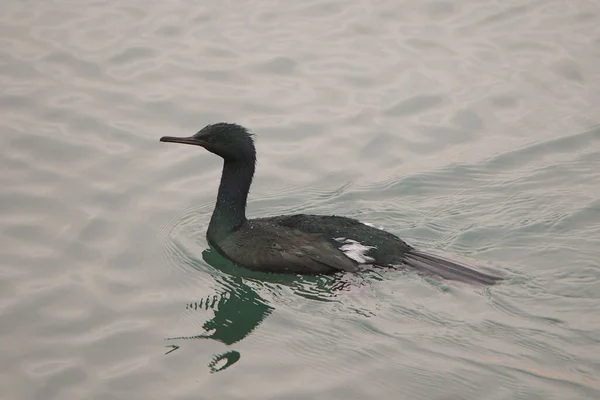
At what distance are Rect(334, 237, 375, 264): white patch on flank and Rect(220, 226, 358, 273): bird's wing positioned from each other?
0.13 ft

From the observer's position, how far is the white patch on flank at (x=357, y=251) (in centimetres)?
816

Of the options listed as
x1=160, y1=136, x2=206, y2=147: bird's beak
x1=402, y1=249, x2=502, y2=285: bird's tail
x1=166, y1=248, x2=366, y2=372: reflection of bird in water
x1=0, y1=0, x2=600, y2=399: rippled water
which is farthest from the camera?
x1=160, y1=136, x2=206, y2=147: bird's beak

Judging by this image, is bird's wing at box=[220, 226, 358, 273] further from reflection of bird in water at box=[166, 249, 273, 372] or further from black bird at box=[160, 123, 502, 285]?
reflection of bird in water at box=[166, 249, 273, 372]

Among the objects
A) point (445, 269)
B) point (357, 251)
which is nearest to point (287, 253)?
point (357, 251)

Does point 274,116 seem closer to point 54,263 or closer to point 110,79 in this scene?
point 110,79

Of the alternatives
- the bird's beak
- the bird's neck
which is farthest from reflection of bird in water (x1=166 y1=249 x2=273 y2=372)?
the bird's beak

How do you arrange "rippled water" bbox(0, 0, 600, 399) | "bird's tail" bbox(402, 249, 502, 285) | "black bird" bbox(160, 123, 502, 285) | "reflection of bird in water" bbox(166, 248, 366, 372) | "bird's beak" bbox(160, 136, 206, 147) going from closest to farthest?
"rippled water" bbox(0, 0, 600, 399) → "reflection of bird in water" bbox(166, 248, 366, 372) → "bird's tail" bbox(402, 249, 502, 285) → "black bird" bbox(160, 123, 502, 285) → "bird's beak" bbox(160, 136, 206, 147)

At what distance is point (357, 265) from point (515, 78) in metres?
4.48

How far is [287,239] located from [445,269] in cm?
129

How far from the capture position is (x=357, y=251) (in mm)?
8172

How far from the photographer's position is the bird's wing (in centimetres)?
812

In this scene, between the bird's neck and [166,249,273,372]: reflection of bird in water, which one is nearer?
[166,249,273,372]: reflection of bird in water

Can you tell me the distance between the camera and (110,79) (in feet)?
37.2

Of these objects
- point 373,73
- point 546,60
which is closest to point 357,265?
point 373,73
